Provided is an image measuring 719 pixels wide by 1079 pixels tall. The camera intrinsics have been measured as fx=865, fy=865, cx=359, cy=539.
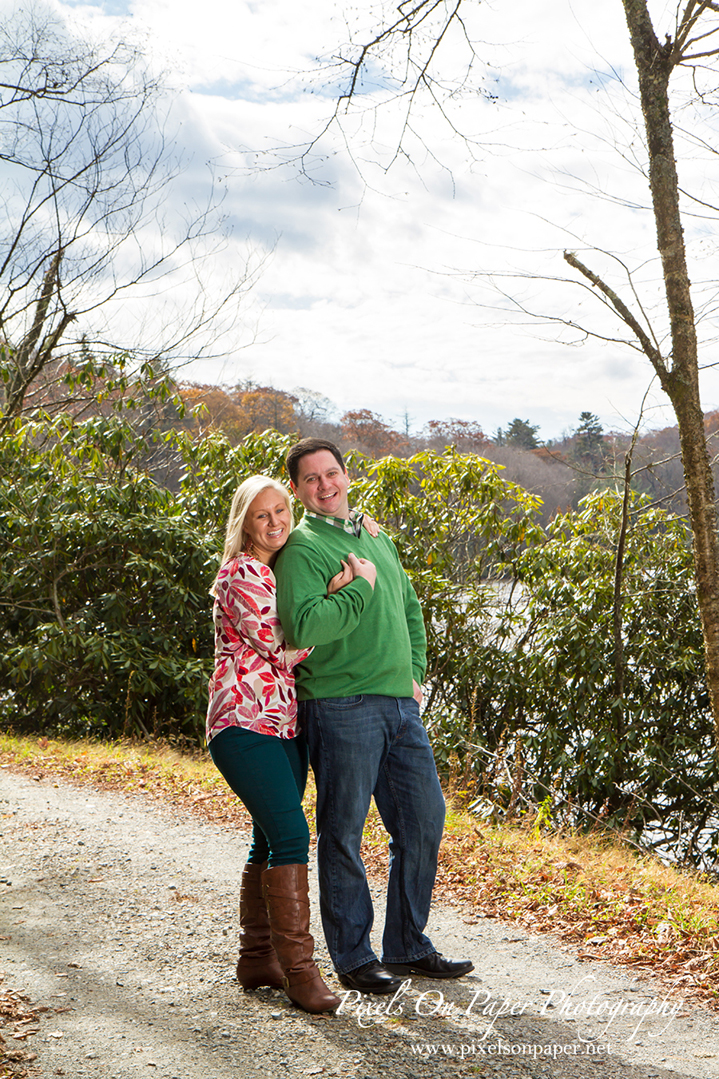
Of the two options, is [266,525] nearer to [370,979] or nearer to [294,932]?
[294,932]

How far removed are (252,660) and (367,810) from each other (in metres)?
0.64

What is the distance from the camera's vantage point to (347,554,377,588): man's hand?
2842 millimetres

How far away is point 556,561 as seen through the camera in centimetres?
819

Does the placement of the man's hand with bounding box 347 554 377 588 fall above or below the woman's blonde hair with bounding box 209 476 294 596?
below

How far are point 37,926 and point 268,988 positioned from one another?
131 cm

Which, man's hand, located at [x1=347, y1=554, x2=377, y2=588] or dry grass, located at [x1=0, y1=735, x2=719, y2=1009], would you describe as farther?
dry grass, located at [x1=0, y1=735, x2=719, y2=1009]

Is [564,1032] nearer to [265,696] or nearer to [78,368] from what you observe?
[265,696]

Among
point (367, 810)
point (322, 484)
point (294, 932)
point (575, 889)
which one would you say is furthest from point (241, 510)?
point (575, 889)

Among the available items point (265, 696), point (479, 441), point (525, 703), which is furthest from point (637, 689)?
point (479, 441)

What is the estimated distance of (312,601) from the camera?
272 cm

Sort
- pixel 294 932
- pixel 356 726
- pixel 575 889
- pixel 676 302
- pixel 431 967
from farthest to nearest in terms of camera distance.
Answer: pixel 676 302 < pixel 575 889 < pixel 431 967 < pixel 356 726 < pixel 294 932

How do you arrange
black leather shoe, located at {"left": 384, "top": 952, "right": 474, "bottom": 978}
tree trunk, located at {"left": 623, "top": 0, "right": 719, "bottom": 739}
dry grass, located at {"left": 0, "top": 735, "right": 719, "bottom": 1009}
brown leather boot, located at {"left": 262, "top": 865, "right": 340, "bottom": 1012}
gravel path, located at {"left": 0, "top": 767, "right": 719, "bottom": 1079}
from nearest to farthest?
gravel path, located at {"left": 0, "top": 767, "right": 719, "bottom": 1079}
brown leather boot, located at {"left": 262, "top": 865, "right": 340, "bottom": 1012}
black leather shoe, located at {"left": 384, "top": 952, "right": 474, "bottom": 978}
dry grass, located at {"left": 0, "top": 735, "right": 719, "bottom": 1009}
tree trunk, located at {"left": 623, "top": 0, "right": 719, "bottom": 739}

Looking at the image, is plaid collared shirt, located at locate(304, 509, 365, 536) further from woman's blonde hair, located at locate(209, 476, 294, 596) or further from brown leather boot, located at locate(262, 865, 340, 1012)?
brown leather boot, located at locate(262, 865, 340, 1012)

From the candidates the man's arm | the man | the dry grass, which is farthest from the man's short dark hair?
the dry grass
